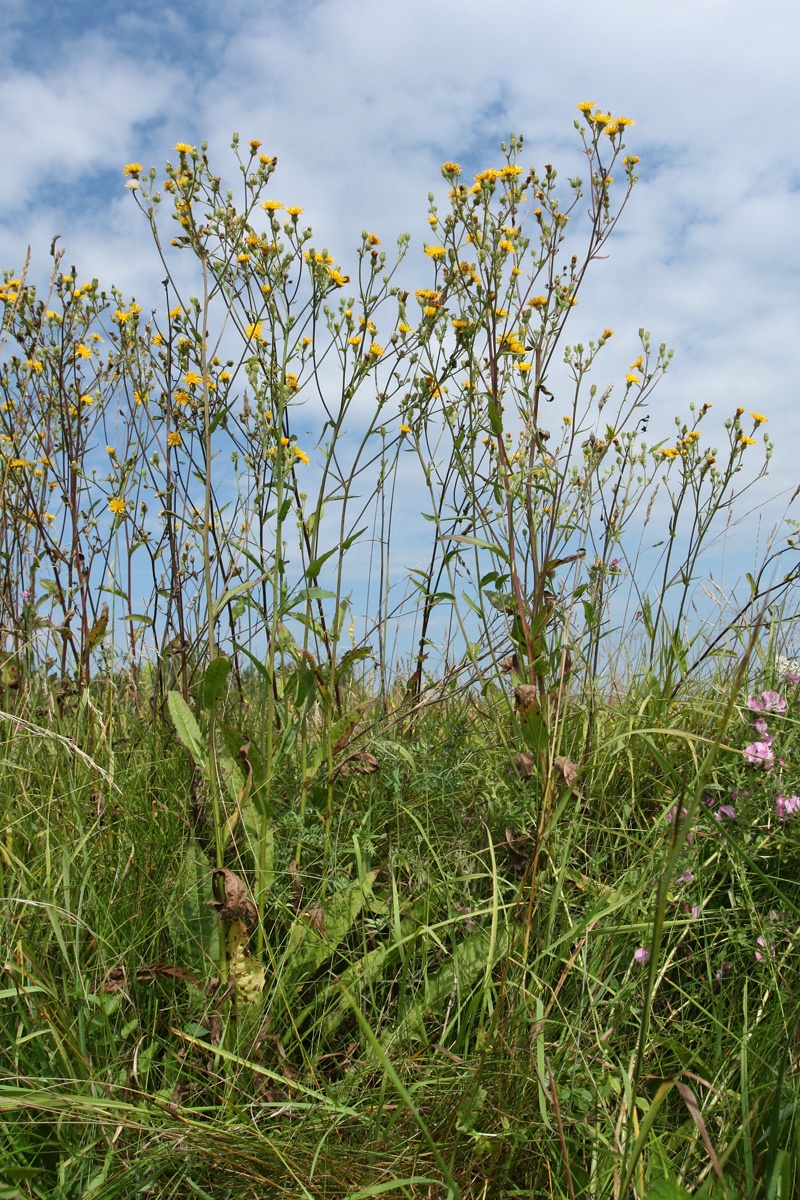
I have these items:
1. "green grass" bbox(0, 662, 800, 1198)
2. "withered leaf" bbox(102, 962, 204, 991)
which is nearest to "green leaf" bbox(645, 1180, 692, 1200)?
"green grass" bbox(0, 662, 800, 1198)

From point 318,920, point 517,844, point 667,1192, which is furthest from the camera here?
point 517,844

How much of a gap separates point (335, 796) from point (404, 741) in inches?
13.2

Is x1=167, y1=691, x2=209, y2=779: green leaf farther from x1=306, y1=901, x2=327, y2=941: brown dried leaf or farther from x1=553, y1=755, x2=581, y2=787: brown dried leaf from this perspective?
x1=553, y1=755, x2=581, y2=787: brown dried leaf

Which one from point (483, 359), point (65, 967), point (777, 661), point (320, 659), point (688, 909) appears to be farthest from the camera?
point (777, 661)

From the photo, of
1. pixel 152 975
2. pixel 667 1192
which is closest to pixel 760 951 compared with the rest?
pixel 667 1192

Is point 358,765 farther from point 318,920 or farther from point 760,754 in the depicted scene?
point 760,754

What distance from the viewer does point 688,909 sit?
6.01ft

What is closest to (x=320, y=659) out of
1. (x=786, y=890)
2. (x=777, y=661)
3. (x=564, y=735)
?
(x=564, y=735)

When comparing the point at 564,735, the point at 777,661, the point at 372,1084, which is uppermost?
the point at 777,661

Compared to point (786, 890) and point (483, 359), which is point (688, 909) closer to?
point (786, 890)

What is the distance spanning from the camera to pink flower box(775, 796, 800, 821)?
1910 mm

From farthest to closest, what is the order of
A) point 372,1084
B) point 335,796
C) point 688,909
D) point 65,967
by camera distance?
1. point 335,796
2. point 688,909
3. point 65,967
4. point 372,1084

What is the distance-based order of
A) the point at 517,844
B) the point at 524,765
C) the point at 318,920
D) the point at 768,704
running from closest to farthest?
the point at 318,920
the point at 517,844
the point at 524,765
the point at 768,704

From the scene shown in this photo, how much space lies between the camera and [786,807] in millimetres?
1914
